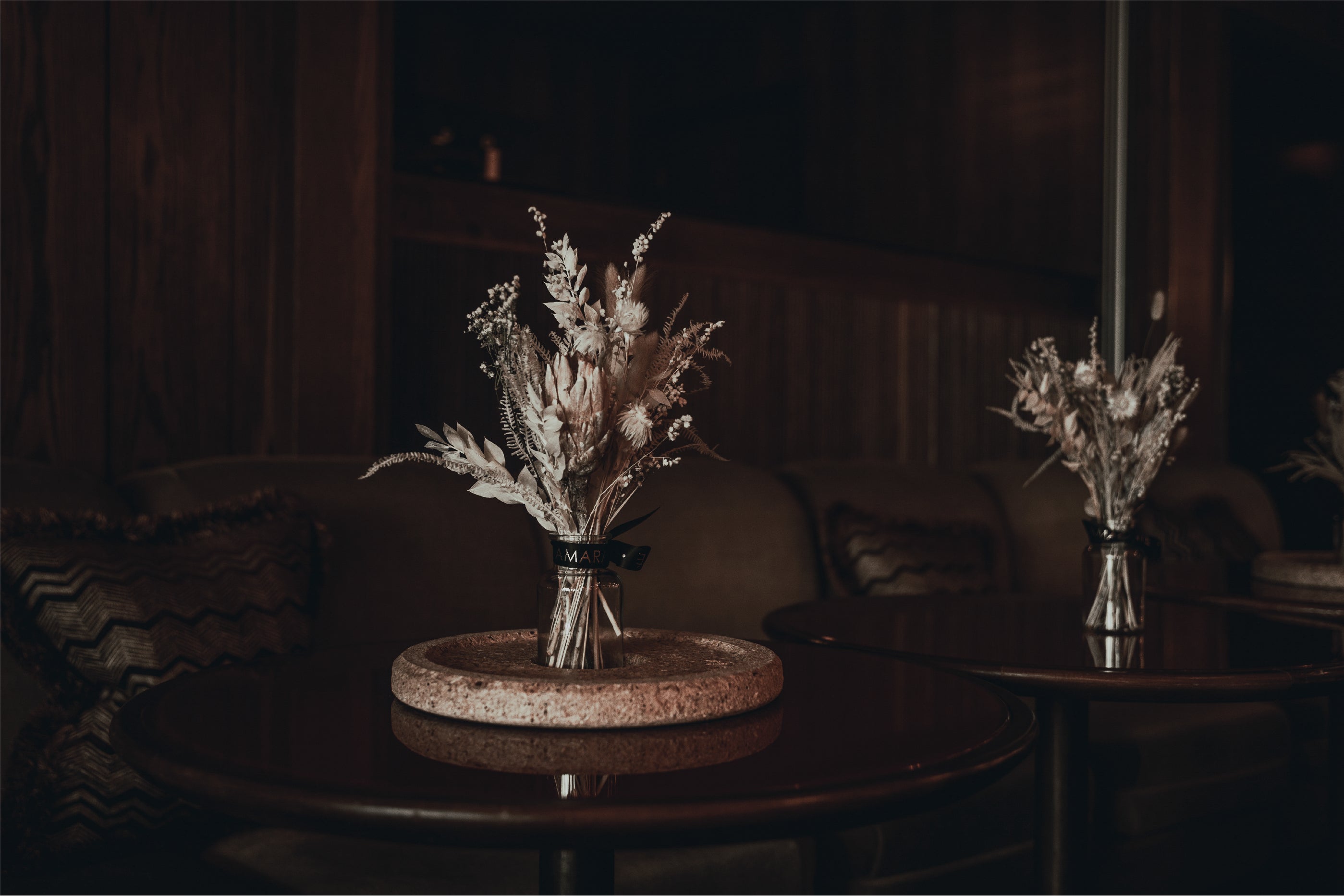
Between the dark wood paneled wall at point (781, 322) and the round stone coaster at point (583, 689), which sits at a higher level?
the dark wood paneled wall at point (781, 322)

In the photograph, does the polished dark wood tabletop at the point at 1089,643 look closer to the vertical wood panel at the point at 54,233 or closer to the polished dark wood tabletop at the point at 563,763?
the polished dark wood tabletop at the point at 563,763

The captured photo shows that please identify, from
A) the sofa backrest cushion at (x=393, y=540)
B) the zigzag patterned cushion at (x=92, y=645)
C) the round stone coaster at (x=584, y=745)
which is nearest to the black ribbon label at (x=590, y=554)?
the round stone coaster at (x=584, y=745)

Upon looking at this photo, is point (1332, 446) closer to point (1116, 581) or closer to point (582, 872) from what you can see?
point (1116, 581)

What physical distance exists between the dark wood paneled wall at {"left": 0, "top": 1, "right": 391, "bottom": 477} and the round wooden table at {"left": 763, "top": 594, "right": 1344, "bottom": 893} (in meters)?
1.12

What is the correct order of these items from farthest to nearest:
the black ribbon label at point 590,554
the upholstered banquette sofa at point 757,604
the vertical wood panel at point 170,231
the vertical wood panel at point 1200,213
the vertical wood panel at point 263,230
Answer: the vertical wood panel at point 1200,213 < the vertical wood panel at point 263,230 < the vertical wood panel at point 170,231 < the upholstered banquette sofa at point 757,604 < the black ribbon label at point 590,554

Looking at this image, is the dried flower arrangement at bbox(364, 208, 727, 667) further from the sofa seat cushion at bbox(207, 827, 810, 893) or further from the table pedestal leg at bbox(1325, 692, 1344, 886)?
the table pedestal leg at bbox(1325, 692, 1344, 886)

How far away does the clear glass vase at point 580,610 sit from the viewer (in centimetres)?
102

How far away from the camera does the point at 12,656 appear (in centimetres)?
143

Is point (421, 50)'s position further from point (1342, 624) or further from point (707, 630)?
point (1342, 624)

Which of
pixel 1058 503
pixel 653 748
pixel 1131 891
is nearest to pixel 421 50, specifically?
pixel 1058 503

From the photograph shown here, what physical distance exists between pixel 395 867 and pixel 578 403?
687 mm

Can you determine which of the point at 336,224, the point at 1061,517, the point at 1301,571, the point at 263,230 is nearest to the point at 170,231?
the point at 263,230

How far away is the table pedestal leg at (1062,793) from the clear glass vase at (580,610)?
615mm

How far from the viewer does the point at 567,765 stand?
812 millimetres
